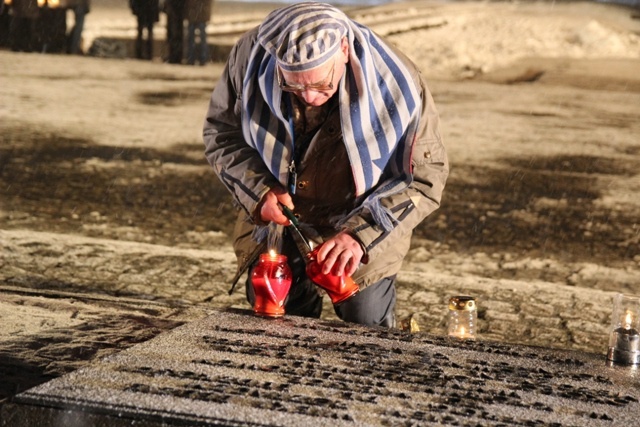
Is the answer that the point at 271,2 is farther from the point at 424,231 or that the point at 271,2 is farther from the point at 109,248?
the point at 109,248

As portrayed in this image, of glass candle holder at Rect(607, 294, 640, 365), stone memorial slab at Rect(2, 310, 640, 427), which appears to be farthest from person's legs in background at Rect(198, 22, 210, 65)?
glass candle holder at Rect(607, 294, 640, 365)

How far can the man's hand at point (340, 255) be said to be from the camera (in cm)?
318

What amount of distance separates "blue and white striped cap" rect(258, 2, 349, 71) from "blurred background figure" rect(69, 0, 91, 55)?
7.64m

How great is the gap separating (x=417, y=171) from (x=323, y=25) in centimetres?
63

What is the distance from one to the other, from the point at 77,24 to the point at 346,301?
7855 mm

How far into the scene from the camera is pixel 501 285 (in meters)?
5.64

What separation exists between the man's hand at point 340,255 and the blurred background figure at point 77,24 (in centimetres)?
783

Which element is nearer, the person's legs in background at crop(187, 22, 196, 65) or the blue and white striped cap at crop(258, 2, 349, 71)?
the blue and white striped cap at crop(258, 2, 349, 71)

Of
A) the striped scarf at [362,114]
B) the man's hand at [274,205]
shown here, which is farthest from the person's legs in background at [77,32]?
the man's hand at [274,205]

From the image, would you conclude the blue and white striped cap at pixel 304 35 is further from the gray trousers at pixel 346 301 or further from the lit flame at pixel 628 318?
the lit flame at pixel 628 318

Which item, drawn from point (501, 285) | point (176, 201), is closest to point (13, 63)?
point (176, 201)

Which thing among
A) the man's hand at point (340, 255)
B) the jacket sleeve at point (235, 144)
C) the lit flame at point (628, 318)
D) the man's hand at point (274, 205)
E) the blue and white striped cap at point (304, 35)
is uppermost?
the blue and white striped cap at point (304, 35)

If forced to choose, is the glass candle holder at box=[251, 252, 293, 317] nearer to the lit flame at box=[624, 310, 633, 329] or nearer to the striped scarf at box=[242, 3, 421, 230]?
the striped scarf at box=[242, 3, 421, 230]

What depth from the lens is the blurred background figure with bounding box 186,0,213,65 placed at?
10141mm
